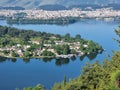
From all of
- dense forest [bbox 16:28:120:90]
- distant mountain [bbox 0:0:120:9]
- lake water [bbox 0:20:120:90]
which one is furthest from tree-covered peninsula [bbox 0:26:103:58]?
distant mountain [bbox 0:0:120:9]

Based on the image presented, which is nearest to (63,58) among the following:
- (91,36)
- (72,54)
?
(72,54)

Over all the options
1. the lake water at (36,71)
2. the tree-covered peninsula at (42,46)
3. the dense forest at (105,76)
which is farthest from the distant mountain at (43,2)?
the dense forest at (105,76)

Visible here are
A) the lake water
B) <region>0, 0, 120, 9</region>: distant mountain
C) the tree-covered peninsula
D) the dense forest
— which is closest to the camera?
the dense forest

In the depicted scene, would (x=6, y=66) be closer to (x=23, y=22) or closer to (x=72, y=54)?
(x=72, y=54)

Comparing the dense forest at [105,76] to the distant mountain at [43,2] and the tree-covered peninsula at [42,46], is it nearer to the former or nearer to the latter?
the tree-covered peninsula at [42,46]

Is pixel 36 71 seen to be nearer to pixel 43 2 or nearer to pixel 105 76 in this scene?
pixel 105 76

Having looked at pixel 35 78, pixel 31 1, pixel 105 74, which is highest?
pixel 31 1

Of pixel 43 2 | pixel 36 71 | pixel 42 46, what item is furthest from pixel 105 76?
pixel 43 2

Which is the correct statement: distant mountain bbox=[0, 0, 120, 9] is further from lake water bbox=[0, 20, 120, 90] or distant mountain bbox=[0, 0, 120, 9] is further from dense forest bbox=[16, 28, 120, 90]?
dense forest bbox=[16, 28, 120, 90]
